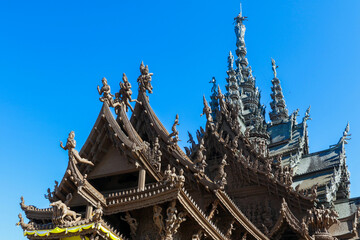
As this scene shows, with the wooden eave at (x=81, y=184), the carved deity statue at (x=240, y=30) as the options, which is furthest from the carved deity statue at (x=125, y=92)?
the carved deity statue at (x=240, y=30)

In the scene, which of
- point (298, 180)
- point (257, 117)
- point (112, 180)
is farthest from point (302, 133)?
point (112, 180)

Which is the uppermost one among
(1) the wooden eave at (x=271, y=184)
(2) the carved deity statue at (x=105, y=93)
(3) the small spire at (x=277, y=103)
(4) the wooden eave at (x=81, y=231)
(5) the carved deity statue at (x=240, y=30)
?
(5) the carved deity statue at (x=240, y=30)

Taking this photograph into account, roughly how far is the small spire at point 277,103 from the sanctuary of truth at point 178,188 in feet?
22.3

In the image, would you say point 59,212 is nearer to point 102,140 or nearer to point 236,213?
point 102,140

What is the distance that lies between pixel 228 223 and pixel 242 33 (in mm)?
22909

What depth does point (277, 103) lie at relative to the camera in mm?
30297

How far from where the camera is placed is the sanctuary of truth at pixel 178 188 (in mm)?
11367

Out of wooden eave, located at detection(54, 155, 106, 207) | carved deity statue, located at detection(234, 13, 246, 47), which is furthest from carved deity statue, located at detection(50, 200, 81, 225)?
carved deity statue, located at detection(234, 13, 246, 47)

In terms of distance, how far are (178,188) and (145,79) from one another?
20.0ft

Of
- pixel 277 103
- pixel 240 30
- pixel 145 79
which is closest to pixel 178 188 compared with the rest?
pixel 145 79

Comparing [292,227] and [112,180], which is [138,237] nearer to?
[112,180]

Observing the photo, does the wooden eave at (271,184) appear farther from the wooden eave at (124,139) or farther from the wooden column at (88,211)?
the wooden column at (88,211)

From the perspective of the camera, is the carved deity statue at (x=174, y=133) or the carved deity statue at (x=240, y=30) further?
the carved deity statue at (x=240, y=30)

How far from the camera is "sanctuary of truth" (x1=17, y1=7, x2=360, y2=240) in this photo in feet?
37.3
